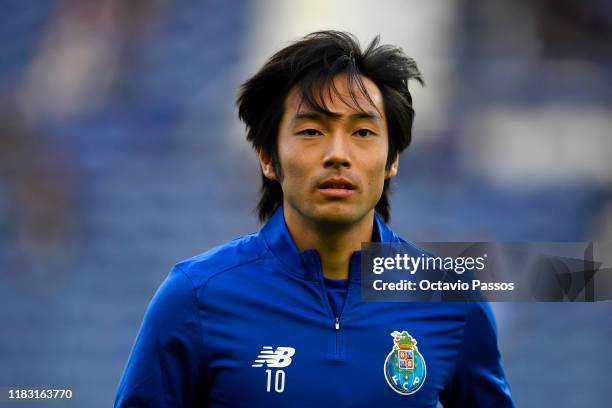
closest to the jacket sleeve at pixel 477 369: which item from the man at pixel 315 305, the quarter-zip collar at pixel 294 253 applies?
the man at pixel 315 305

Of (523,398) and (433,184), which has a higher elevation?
(433,184)

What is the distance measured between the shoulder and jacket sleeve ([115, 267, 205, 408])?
0.08 m

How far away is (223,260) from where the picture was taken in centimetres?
219

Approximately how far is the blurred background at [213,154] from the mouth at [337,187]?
311 cm

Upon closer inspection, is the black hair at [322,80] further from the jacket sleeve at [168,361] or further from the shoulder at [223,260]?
the jacket sleeve at [168,361]

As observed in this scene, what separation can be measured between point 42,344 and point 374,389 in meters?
3.51

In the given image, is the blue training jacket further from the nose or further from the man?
the nose

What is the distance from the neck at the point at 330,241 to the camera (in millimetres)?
2141

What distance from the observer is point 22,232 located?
531 centimetres

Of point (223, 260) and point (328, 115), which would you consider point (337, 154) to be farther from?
point (223, 260)

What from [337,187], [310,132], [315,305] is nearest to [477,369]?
[315,305]

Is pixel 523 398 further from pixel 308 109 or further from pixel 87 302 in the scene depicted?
pixel 308 109

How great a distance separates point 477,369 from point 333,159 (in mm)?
581

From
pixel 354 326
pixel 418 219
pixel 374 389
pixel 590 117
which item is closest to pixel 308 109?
Result: pixel 354 326
